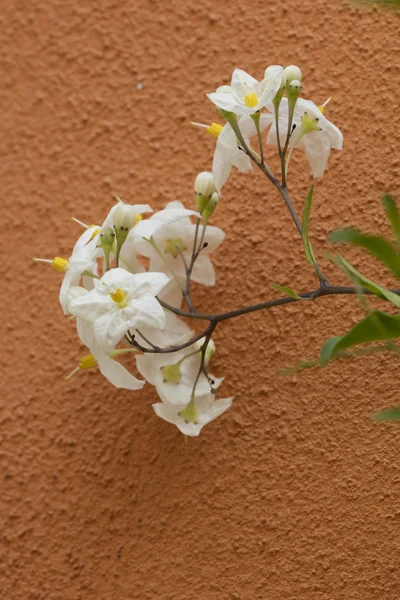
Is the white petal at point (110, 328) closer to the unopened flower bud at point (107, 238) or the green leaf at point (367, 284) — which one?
the unopened flower bud at point (107, 238)

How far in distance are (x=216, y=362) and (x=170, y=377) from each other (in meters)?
0.10

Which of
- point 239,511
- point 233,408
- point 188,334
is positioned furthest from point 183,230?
point 239,511

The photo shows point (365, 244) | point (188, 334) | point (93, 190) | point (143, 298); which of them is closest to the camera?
point (365, 244)

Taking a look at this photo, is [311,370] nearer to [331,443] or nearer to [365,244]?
[331,443]

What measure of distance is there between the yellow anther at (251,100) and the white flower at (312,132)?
0.16ft

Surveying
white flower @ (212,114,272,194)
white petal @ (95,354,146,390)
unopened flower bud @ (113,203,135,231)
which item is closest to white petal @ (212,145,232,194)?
white flower @ (212,114,272,194)

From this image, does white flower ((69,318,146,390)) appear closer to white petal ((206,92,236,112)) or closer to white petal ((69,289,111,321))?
white petal ((69,289,111,321))

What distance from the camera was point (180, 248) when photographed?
2.70 feet

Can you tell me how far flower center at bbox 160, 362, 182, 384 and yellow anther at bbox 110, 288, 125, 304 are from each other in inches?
5.5

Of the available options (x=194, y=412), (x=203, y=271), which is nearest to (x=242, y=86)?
(x=203, y=271)

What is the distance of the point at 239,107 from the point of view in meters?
0.67

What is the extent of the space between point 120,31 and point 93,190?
0.72 feet

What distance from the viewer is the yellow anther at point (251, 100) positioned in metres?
0.69

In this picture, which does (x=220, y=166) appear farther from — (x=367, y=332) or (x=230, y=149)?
(x=367, y=332)
